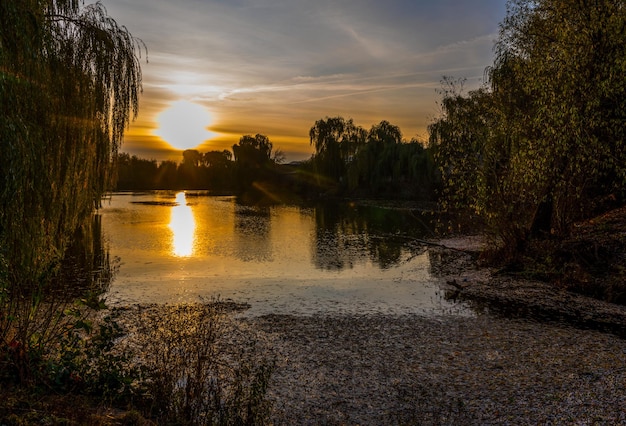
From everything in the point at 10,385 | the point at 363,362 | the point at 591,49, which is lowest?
the point at 363,362

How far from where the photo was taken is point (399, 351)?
36.8ft

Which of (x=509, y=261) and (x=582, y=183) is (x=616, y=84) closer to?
(x=582, y=183)

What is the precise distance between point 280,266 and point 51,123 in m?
15.7

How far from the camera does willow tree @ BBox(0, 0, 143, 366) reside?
605 cm

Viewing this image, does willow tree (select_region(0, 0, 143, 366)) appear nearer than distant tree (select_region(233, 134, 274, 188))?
Yes

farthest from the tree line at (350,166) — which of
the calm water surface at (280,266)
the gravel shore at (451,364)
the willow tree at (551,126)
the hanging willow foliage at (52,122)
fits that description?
the hanging willow foliage at (52,122)

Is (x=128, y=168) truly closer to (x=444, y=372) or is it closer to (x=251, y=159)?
(x=444, y=372)

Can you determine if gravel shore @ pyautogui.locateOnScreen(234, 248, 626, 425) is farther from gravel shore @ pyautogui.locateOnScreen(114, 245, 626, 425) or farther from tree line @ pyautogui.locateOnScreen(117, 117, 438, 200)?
tree line @ pyautogui.locateOnScreen(117, 117, 438, 200)

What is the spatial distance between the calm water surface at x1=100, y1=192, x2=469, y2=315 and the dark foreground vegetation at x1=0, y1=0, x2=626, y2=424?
215 cm

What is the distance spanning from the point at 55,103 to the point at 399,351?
892 centimetres

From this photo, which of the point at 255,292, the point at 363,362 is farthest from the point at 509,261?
the point at 363,362

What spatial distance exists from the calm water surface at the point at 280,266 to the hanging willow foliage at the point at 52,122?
2.57 metres

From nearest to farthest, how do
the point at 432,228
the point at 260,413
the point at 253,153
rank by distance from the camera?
the point at 260,413 < the point at 432,228 < the point at 253,153

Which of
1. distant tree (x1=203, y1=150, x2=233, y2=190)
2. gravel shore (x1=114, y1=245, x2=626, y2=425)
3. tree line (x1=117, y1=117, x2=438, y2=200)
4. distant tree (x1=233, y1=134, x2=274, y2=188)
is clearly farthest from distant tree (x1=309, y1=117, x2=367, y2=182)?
gravel shore (x1=114, y1=245, x2=626, y2=425)
